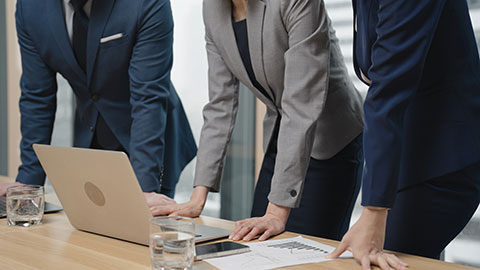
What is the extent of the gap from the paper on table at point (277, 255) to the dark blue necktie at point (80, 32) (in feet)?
3.61

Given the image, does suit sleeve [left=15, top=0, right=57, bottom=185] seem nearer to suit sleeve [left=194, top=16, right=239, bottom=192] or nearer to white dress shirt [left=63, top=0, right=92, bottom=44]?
white dress shirt [left=63, top=0, right=92, bottom=44]

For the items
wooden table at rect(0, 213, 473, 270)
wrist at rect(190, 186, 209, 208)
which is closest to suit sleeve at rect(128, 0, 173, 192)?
wrist at rect(190, 186, 209, 208)

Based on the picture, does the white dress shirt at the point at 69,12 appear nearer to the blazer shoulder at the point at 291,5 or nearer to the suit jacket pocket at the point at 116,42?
the suit jacket pocket at the point at 116,42

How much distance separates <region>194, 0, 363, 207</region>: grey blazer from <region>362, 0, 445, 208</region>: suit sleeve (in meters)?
0.37

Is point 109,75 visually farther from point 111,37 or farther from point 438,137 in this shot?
point 438,137

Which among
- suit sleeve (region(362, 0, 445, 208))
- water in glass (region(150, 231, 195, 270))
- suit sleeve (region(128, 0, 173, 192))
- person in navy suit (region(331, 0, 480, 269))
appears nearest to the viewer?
water in glass (region(150, 231, 195, 270))

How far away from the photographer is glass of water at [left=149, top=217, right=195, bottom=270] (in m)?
1.01

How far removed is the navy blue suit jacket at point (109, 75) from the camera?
6.31 feet

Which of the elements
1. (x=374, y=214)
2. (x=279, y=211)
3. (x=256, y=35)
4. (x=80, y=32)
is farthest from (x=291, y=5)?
(x=80, y=32)

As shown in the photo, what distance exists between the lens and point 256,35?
1.65 metres

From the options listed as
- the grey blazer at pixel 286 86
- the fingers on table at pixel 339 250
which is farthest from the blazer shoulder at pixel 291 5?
the fingers on table at pixel 339 250

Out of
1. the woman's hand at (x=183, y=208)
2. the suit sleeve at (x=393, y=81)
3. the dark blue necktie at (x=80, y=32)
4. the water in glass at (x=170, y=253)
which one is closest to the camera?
the water in glass at (x=170, y=253)

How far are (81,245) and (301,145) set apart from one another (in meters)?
0.58

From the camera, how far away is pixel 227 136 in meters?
1.75
